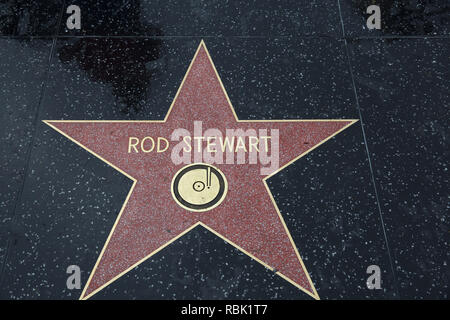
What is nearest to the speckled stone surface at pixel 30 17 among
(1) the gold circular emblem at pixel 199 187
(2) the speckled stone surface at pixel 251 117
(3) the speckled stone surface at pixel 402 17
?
(2) the speckled stone surface at pixel 251 117

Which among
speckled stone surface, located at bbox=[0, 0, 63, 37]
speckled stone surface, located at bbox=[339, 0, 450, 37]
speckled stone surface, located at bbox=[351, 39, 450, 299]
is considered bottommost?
speckled stone surface, located at bbox=[351, 39, 450, 299]

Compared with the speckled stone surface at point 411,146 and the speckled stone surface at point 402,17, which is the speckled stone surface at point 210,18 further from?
the speckled stone surface at point 411,146

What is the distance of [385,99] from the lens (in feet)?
6.00

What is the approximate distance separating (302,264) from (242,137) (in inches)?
21.8

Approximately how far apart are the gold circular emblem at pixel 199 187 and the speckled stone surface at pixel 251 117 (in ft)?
0.34

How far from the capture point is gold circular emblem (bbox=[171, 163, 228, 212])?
1644 mm

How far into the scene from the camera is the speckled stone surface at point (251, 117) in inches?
60.9

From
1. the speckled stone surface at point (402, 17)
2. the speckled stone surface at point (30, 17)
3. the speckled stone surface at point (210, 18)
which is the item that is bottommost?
the speckled stone surface at point (402, 17)

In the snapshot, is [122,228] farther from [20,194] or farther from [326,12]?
[326,12]

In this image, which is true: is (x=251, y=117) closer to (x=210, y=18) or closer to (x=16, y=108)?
(x=210, y=18)

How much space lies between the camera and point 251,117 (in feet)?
5.88

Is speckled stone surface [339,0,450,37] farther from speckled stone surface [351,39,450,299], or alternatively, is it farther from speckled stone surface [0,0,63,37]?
speckled stone surface [0,0,63,37]

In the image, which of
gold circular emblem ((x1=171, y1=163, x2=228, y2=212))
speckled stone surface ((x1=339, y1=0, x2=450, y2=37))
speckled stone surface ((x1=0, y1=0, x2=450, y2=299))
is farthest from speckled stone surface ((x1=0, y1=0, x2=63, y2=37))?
speckled stone surface ((x1=339, y1=0, x2=450, y2=37))

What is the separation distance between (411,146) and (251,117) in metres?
0.66
